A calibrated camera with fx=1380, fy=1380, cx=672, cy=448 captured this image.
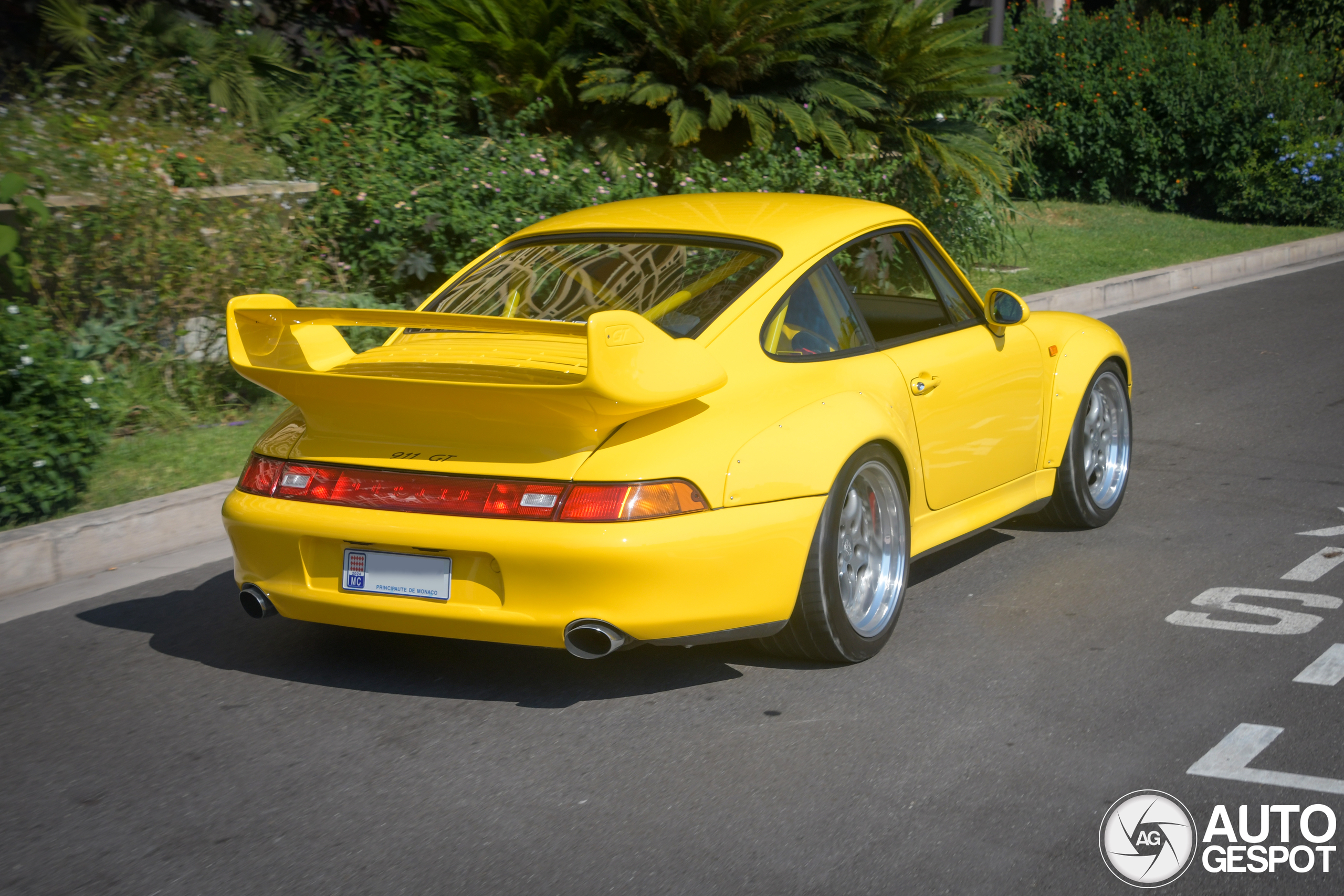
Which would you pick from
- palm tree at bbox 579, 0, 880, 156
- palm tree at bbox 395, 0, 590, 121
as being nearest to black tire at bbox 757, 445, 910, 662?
palm tree at bbox 579, 0, 880, 156

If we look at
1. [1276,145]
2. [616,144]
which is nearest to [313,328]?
[616,144]

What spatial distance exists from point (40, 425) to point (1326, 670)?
4921mm

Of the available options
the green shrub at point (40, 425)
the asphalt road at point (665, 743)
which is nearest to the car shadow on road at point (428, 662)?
the asphalt road at point (665, 743)

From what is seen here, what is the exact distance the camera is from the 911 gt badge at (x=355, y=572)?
385cm

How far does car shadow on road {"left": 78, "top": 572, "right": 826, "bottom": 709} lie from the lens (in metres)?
4.11

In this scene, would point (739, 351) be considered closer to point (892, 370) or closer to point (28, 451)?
point (892, 370)

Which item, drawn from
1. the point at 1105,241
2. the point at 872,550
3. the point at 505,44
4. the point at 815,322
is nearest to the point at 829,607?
the point at 872,550

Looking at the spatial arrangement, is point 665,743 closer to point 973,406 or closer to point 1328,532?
point 973,406

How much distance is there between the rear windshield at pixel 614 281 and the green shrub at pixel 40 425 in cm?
207

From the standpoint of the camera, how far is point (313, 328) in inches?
163

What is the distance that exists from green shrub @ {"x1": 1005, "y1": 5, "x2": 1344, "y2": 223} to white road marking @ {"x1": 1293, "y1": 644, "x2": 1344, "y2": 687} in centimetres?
1411

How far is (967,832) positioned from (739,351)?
5.04 ft

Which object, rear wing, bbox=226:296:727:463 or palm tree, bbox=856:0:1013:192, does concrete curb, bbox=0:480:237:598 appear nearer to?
rear wing, bbox=226:296:727:463

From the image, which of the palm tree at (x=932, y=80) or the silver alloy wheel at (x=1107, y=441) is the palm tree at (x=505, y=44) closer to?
the palm tree at (x=932, y=80)
